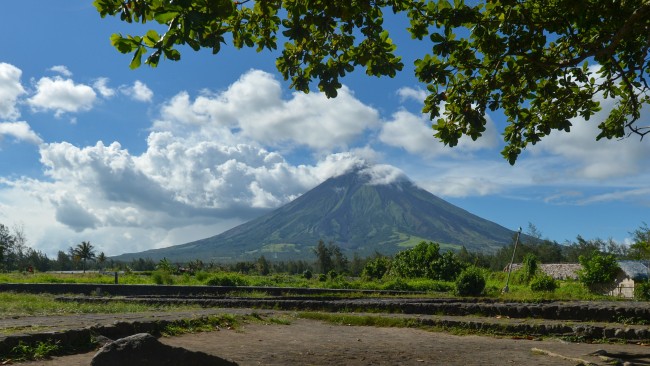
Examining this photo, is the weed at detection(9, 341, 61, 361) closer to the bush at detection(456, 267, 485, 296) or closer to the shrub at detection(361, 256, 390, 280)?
the bush at detection(456, 267, 485, 296)

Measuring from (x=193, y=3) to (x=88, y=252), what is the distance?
266 ft

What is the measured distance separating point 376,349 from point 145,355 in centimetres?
389

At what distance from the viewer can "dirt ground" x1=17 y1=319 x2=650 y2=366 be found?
22.3 feet

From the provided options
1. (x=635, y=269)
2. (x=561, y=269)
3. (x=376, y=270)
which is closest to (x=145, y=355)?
(x=635, y=269)

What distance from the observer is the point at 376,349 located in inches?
317

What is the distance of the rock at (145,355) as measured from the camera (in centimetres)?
500

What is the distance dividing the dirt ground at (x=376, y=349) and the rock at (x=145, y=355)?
1.17m

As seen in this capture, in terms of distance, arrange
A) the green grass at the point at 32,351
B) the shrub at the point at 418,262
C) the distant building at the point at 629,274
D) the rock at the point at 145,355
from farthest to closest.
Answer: the shrub at the point at 418,262 < the distant building at the point at 629,274 < the green grass at the point at 32,351 < the rock at the point at 145,355

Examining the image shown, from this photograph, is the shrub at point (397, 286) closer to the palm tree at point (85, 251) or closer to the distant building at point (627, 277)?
the distant building at point (627, 277)

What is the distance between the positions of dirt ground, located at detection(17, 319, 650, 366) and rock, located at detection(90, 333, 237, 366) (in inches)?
46.0

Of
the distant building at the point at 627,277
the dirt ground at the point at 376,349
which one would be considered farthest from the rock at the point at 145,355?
the distant building at the point at 627,277

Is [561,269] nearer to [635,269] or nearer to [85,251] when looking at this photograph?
[635,269]

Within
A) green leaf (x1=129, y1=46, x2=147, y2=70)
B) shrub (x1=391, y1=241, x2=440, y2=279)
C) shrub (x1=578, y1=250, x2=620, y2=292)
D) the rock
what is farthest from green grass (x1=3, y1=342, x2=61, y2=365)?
shrub (x1=391, y1=241, x2=440, y2=279)

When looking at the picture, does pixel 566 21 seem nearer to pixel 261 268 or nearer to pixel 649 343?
pixel 649 343
